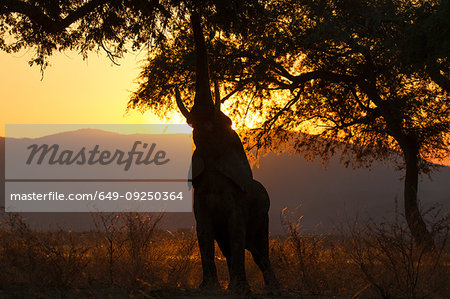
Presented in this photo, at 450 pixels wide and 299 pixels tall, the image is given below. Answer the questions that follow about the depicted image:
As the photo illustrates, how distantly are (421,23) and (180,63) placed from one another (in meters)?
7.89

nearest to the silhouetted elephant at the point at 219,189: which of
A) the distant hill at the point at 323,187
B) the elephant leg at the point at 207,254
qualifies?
the elephant leg at the point at 207,254

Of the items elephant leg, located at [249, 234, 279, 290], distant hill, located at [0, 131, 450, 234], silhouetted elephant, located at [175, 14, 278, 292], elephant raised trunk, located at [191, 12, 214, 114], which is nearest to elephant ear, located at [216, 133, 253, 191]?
Result: silhouetted elephant, located at [175, 14, 278, 292]

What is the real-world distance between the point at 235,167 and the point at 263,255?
169cm

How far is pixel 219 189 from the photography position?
25.6 ft

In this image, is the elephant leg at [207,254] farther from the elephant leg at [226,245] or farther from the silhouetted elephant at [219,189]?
the elephant leg at [226,245]

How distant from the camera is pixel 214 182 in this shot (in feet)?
25.6

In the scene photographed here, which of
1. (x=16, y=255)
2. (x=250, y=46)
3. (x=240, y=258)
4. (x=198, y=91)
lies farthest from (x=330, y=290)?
(x=250, y=46)

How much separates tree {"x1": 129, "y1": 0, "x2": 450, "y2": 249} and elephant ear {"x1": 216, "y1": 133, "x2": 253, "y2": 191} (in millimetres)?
7509

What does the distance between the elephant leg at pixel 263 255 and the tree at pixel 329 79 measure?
7368 millimetres

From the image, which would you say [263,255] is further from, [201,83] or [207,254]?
[201,83]

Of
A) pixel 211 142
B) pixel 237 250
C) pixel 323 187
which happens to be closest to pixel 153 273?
pixel 237 250

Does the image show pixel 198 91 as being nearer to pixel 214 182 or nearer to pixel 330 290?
pixel 214 182

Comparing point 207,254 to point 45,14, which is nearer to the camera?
point 207,254

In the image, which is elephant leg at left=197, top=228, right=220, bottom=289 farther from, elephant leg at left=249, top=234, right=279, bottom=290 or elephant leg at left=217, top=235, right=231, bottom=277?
elephant leg at left=249, top=234, right=279, bottom=290
